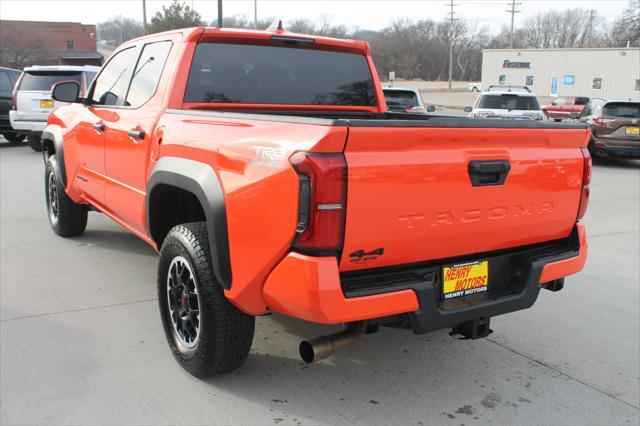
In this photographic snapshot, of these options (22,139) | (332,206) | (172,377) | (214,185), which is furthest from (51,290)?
(22,139)

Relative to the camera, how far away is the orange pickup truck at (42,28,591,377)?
267 cm

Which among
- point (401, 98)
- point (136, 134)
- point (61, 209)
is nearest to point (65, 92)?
point (61, 209)

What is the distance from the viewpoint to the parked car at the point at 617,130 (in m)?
13.4

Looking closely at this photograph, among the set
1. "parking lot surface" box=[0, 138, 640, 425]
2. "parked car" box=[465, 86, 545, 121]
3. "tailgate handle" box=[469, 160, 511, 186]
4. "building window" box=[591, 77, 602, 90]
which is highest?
"building window" box=[591, 77, 602, 90]

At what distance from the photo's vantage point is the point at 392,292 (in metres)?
2.79

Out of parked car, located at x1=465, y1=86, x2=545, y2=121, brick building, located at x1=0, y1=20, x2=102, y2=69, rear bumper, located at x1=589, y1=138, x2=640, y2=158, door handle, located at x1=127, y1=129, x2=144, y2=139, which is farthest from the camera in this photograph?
brick building, located at x1=0, y1=20, x2=102, y2=69

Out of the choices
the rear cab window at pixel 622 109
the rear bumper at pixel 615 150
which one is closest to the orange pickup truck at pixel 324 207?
the rear bumper at pixel 615 150

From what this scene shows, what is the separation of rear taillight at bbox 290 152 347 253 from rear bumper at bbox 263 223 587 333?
9 cm

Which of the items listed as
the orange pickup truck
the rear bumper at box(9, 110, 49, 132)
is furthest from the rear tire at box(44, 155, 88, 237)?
the rear bumper at box(9, 110, 49, 132)

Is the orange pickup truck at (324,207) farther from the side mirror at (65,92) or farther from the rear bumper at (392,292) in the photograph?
the side mirror at (65,92)

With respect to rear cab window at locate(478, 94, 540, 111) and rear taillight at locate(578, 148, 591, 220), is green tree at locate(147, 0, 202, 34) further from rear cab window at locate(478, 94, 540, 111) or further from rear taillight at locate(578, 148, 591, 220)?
rear taillight at locate(578, 148, 591, 220)

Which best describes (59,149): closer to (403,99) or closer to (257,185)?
(257,185)

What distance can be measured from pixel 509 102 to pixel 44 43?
66.5m

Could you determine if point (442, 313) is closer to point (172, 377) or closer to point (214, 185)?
point (214, 185)
